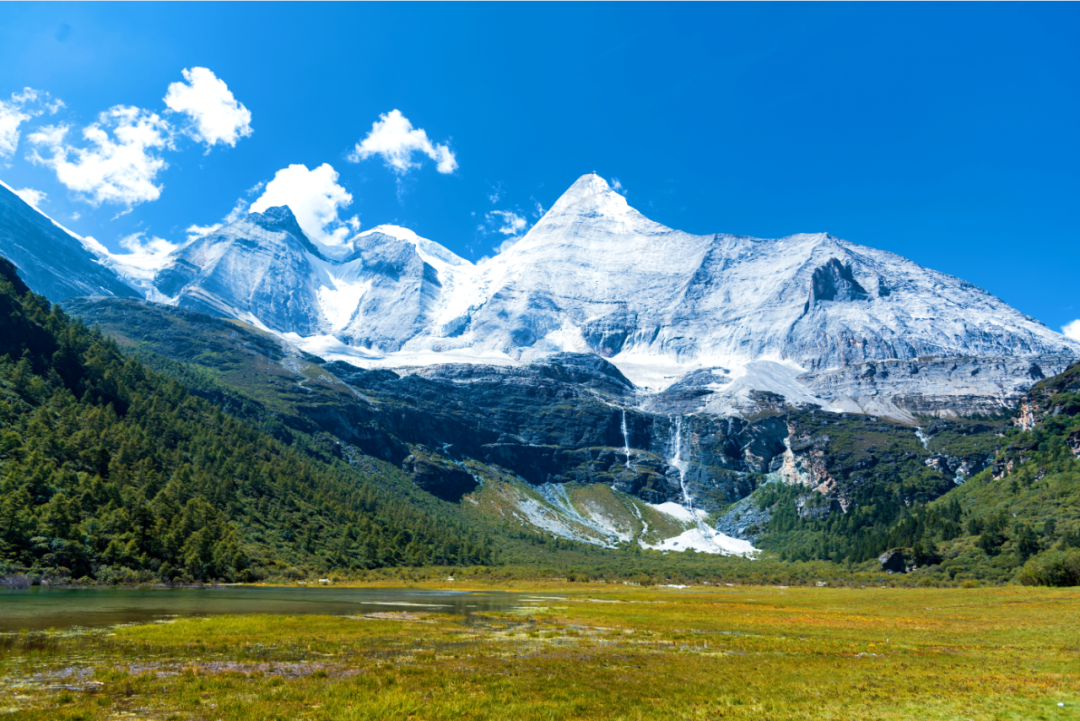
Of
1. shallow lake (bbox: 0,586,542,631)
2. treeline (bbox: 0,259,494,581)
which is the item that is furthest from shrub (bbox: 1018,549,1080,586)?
treeline (bbox: 0,259,494,581)

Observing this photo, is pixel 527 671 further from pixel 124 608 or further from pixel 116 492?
pixel 116 492

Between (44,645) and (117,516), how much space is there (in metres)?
91.5

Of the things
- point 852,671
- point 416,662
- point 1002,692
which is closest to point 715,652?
point 852,671

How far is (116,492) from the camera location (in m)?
119

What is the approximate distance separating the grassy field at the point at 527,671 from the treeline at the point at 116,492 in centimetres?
6758

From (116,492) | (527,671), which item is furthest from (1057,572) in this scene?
(116,492)

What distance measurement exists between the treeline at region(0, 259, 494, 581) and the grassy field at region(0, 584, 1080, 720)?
2661 inches

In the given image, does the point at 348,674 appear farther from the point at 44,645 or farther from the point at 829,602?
the point at 829,602

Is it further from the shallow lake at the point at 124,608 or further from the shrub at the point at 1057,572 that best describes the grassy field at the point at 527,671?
the shrub at the point at 1057,572

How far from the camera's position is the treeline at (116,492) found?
98.5 meters

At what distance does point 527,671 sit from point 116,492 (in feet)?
394

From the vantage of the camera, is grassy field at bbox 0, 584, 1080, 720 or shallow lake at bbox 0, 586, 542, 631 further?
shallow lake at bbox 0, 586, 542, 631

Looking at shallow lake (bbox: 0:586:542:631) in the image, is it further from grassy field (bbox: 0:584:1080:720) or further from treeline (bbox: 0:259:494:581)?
treeline (bbox: 0:259:494:581)

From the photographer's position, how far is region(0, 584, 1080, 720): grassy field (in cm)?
2358
